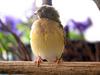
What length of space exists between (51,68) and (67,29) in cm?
91

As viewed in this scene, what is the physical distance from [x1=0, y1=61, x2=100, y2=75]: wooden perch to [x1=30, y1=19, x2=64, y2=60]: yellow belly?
0.21 metres

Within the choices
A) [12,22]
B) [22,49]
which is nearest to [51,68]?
[22,49]

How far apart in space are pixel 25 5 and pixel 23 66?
703mm

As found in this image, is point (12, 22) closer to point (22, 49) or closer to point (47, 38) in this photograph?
point (22, 49)

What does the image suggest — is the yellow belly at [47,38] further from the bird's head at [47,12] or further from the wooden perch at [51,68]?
the wooden perch at [51,68]

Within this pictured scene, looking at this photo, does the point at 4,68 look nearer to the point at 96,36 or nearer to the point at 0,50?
the point at 0,50

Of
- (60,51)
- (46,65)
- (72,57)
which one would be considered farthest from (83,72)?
(72,57)

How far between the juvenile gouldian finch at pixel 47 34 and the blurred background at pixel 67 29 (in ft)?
0.63

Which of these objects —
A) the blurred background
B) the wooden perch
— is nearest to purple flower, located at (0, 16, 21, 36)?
the blurred background

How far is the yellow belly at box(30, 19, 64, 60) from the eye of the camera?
1.43 m

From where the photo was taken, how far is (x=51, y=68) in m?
1.22

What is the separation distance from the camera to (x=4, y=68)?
1.22 m

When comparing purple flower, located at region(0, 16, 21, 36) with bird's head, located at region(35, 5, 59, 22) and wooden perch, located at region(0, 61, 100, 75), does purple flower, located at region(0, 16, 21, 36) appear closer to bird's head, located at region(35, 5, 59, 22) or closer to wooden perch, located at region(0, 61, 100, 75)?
bird's head, located at region(35, 5, 59, 22)

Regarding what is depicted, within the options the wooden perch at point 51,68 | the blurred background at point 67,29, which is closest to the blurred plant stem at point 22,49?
the blurred background at point 67,29
